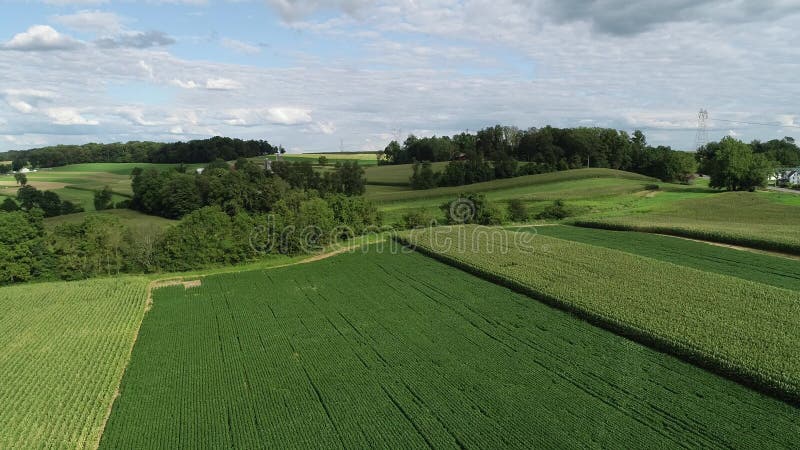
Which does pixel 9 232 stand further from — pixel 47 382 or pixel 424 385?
pixel 424 385

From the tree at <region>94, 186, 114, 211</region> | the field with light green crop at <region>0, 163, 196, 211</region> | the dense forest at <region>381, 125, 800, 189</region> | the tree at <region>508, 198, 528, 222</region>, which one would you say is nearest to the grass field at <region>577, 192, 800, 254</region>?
the tree at <region>508, 198, 528, 222</region>

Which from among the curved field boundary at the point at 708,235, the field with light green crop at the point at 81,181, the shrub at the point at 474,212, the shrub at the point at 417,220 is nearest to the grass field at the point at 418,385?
the curved field boundary at the point at 708,235

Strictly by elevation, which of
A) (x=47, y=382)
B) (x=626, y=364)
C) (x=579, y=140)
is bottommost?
(x=47, y=382)

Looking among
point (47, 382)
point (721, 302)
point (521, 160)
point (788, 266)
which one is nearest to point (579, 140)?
point (521, 160)

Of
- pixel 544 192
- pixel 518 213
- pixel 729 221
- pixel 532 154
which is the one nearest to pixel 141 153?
pixel 532 154

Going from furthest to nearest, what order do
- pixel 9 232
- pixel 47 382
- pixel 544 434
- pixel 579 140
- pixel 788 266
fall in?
1. pixel 579 140
2. pixel 9 232
3. pixel 788 266
4. pixel 47 382
5. pixel 544 434

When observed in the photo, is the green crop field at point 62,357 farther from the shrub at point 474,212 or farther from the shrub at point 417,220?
the shrub at point 474,212

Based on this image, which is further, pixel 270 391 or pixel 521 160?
pixel 521 160
